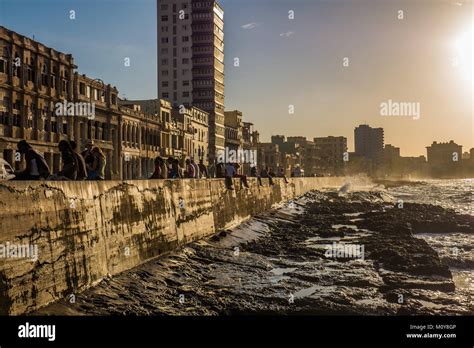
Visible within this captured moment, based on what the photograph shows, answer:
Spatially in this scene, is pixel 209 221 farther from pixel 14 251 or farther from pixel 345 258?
pixel 14 251

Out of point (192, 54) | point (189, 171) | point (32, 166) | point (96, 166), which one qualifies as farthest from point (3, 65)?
point (192, 54)

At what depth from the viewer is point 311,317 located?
33.8ft

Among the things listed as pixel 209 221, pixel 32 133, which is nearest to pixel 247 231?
pixel 209 221

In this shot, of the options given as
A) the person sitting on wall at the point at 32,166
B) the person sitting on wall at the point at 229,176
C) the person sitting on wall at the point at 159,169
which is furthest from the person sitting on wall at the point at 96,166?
the person sitting on wall at the point at 229,176

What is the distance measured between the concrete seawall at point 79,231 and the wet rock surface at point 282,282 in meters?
0.39

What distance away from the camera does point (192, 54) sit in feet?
377

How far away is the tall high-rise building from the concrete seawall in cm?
9366

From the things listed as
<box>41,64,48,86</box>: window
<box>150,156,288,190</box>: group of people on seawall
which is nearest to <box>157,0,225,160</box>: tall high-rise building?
<box>41,64,48,86</box>: window

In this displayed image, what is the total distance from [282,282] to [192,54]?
10586 cm

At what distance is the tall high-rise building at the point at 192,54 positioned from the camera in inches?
4471

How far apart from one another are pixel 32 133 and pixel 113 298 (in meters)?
38.0

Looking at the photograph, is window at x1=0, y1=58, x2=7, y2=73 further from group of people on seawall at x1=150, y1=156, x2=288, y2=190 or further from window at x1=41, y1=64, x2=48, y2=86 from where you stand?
group of people on seawall at x1=150, y1=156, x2=288, y2=190

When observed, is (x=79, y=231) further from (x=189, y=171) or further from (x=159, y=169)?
(x=189, y=171)

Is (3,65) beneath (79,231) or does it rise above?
above
